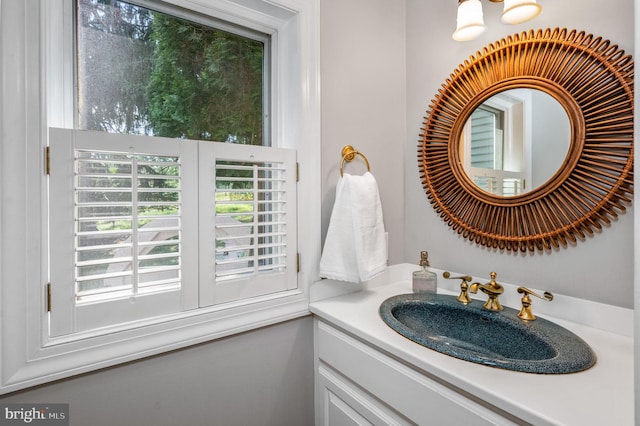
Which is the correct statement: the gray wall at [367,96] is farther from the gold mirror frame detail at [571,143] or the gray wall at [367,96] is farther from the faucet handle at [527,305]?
the faucet handle at [527,305]

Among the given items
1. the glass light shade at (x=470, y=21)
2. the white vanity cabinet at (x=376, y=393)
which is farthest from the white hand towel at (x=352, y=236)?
the glass light shade at (x=470, y=21)

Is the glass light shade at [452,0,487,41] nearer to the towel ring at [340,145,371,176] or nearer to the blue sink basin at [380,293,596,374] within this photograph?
the towel ring at [340,145,371,176]

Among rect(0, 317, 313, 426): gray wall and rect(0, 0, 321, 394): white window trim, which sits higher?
rect(0, 0, 321, 394): white window trim

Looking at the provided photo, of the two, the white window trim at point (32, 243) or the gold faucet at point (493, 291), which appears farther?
the gold faucet at point (493, 291)

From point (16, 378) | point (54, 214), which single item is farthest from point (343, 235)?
point (16, 378)

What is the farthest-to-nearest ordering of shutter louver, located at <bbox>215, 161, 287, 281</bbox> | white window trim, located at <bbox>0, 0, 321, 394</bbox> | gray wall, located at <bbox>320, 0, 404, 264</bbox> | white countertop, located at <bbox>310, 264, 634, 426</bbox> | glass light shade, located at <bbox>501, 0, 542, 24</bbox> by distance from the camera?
gray wall, located at <bbox>320, 0, 404, 264</bbox>, shutter louver, located at <bbox>215, 161, 287, 281</bbox>, glass light shade, located at <bbox>501, 0, 542, 24</bbox>, white window trim, located at <bbox>0, 0, 321, 394</bbox>, white countertop, located at <bbox>310, 264, 634, 426</bbox>

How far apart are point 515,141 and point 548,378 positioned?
31.4 inches

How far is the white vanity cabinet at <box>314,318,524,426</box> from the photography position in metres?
0.74

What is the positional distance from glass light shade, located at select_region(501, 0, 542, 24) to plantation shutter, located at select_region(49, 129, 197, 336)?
3.57 ft

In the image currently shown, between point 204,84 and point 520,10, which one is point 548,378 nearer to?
point 520,10

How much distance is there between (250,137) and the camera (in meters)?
1.25

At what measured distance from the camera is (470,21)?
1.09 metres

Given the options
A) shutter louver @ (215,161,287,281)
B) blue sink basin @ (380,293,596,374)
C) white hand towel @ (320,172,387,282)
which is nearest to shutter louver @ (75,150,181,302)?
shutter louver @ (215,161,287,281)

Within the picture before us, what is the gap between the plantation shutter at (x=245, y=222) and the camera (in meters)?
1.03
